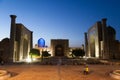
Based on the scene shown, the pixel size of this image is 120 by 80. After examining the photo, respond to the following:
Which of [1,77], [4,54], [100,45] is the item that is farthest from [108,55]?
[1,77]

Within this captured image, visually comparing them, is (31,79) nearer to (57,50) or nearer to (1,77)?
(1,77)

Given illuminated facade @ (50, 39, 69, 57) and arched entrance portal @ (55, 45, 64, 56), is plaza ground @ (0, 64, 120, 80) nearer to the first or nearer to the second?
illuminated facade @ (50, 39, 69, 57)

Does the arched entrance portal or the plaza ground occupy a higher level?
the arched entrance portal

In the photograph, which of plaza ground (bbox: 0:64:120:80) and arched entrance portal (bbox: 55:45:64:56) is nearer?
plaza ground (bbox: 0:64:120:80)

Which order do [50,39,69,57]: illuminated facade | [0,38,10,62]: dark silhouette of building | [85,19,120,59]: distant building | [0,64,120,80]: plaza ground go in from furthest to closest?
[50,39,69,57]: illuminated facade → [85,19,120,59]: distant building → [0,38,10,62]: dark silhouette of building → [0,64,120,80]: plaza ground

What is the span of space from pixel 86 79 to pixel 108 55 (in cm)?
2107

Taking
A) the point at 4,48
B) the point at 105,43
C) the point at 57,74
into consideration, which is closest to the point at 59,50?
the point at 105,43

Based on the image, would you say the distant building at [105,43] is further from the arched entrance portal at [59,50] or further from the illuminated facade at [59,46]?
the arched entrance portal at [59,50]

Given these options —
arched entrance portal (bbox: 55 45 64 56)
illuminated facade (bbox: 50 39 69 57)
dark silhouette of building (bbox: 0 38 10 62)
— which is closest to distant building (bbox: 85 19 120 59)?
illuminated facade (bbox: 50 39 69 57)

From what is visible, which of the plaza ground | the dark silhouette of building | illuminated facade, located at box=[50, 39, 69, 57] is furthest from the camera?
illuminated facade, located at box=[50, 39, 69, 57]

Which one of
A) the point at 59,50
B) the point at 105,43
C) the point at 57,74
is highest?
the point at 105,43

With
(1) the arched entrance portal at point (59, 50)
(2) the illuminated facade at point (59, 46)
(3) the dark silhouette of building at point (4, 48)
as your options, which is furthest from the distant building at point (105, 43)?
(1) the arched entrance portal at point (59, 50)

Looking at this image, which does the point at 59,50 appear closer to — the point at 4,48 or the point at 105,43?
the point at 105,43

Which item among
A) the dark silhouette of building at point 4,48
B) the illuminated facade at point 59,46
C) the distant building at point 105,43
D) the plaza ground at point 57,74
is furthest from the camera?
the illuminated facade at point 59,46
